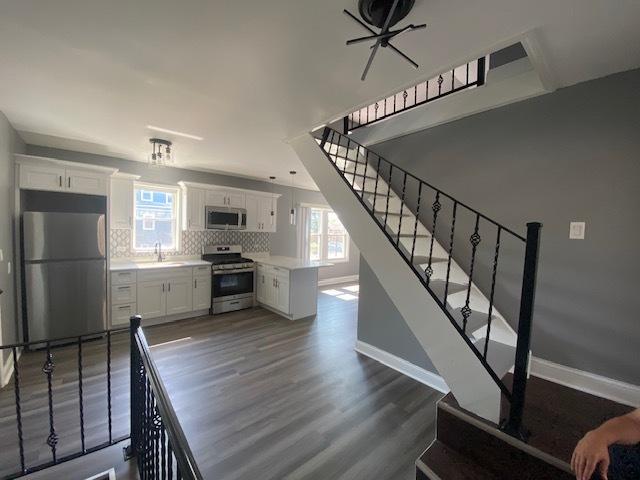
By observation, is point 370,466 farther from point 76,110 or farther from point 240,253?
point 240,253

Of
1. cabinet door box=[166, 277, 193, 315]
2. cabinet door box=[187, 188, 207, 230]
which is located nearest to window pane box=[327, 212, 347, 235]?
cabinet door box=[187, 188, 207, 230]

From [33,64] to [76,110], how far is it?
0.80 m

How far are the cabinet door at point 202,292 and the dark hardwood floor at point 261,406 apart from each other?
84cm

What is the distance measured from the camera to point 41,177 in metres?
3.24

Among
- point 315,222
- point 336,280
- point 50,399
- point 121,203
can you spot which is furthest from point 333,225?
point 50,399

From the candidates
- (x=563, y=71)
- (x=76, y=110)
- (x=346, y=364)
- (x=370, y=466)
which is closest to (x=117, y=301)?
(x=76, y=110)

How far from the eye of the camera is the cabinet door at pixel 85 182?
3.44 metres

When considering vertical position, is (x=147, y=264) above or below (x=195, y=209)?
below

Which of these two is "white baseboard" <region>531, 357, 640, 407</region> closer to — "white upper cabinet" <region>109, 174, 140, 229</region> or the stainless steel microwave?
the stainless steel microwave

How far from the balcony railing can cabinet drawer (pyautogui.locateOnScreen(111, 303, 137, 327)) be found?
3949 millimetres

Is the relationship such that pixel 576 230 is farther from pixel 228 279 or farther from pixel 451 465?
pixel 228 279

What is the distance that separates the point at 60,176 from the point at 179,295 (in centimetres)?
217

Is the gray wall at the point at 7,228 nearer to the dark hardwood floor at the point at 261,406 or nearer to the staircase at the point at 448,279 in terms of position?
the dark hardwood floor at the point at 261,406

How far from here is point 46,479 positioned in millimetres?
1622
